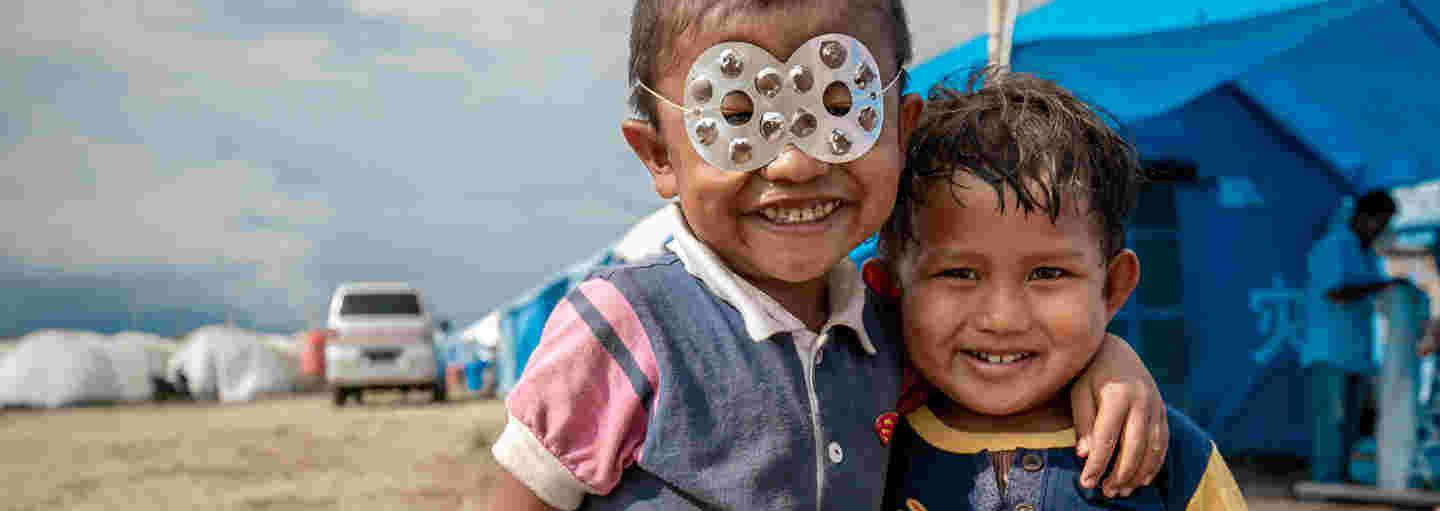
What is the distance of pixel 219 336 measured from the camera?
58.5 ft

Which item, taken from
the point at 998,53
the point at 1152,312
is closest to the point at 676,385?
the point at 998,53

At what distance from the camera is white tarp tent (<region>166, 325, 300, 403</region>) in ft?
56.3

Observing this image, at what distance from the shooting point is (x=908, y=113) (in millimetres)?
1446

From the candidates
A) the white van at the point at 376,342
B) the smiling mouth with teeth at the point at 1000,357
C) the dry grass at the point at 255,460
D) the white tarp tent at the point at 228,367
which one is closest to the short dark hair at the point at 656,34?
Answer: the smiling mouth with teeth at the point at 1000,357

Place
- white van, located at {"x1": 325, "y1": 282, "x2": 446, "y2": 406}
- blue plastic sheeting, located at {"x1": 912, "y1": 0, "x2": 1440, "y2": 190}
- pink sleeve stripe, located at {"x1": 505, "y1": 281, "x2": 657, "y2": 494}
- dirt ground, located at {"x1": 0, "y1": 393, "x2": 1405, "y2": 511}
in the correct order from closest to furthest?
pink sleeve stripe, located at {"x1": 505, "y1": 281, "x2": 657, "y2": 494}, blue plastic sheeting, located at {"x1": 912, "y1": 0, "x2": 1440, "y2": 190}, dirt ground, located at {"x1": 0, "y1": 393, "x2": 1405, "y2": 511}, white van, located at {"x1": 325, "y1": 282, "x2": 446, "y2": 406}

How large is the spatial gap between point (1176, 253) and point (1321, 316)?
974 millimetres

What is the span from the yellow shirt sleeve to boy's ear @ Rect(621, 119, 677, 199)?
818 millimetres

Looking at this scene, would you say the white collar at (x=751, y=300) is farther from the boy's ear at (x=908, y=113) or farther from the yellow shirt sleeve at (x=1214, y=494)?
the yellow shirt sleeve at (x=1214, y=494)

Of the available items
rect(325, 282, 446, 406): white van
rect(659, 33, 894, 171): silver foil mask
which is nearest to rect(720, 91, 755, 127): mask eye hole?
rect(659, 33, 894, 171): silver foil mask

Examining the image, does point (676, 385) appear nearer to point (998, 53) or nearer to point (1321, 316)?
point (998, 53)

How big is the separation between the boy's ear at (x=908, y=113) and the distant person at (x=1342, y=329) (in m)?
4.54

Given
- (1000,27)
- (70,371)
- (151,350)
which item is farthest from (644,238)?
(151,350)

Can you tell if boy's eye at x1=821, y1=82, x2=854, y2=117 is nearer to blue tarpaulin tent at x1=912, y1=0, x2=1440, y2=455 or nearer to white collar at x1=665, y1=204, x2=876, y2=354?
white collar at x1=665, y1=204, x2=876, y2=354

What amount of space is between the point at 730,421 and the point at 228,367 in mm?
18126
